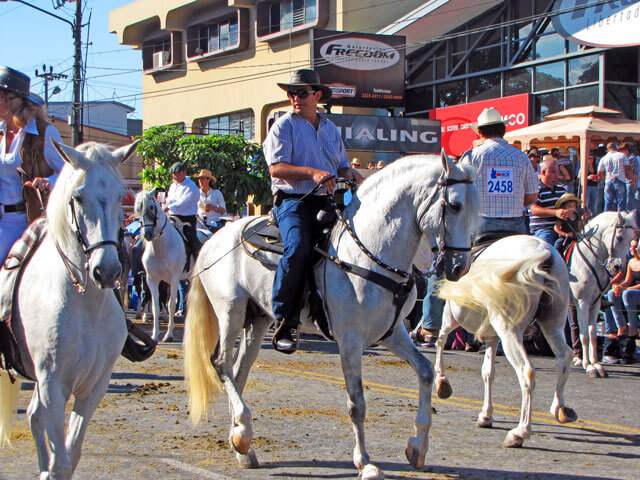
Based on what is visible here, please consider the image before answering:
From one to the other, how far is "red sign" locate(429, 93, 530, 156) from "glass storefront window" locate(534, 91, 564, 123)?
0.56m

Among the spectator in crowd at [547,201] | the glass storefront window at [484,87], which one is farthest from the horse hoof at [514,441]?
the glass storefront window at [484,87]

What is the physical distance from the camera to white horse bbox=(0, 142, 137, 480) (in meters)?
4.17

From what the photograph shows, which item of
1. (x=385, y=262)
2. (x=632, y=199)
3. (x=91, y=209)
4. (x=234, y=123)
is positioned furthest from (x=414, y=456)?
(x=234, y=123)

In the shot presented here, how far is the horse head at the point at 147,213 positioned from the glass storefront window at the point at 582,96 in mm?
16543

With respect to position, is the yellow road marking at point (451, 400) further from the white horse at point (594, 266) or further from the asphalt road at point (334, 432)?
the white horse at point (594, 266)

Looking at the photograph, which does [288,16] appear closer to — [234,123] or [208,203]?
[234,123]

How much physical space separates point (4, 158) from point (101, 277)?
178 cm

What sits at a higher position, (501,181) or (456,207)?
(501,181)

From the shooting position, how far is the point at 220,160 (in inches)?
1128

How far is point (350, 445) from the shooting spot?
6.17 metres

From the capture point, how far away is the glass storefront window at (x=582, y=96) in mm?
24420

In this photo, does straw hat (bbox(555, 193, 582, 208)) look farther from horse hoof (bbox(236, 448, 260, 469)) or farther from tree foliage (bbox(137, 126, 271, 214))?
tree foliage (bbox(137, 126, 271, 214))

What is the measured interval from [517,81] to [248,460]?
24.6m

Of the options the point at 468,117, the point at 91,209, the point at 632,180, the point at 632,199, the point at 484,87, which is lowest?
the point at 91,209
